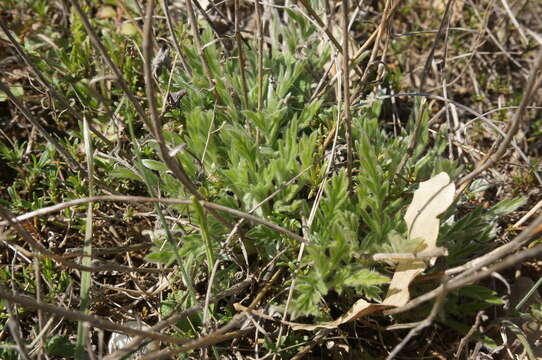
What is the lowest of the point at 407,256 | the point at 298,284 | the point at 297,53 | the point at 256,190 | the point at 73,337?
the point at 73,337

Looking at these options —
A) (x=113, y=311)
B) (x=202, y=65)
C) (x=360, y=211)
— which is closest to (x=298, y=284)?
(x=360, y=211)

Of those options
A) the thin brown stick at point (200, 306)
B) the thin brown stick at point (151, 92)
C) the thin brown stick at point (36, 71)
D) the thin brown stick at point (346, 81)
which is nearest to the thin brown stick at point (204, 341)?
the thin brown stick at point (200, 306)

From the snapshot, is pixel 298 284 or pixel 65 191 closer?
pixel 298 284

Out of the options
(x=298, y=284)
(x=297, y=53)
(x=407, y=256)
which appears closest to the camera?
(x=407, y=256)

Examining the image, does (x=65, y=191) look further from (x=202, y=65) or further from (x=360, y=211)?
(x=360, y=211)

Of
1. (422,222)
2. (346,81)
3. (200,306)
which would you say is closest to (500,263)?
(422,222)

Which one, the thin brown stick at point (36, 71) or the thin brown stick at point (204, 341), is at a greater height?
the thin brown stick at point (36, 71)

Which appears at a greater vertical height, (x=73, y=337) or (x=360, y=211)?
(x=360, y=211)

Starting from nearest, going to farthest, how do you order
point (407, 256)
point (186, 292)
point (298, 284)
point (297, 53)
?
point (407, 256), point (298, 284), point (186, 292), point (297, 53)

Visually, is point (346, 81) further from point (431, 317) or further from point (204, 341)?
point (204, 341)

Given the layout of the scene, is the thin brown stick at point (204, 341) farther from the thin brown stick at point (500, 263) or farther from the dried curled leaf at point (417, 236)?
the thin brown stick at point (500, 263)

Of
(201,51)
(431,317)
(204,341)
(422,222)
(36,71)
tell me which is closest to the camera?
(431,317)
